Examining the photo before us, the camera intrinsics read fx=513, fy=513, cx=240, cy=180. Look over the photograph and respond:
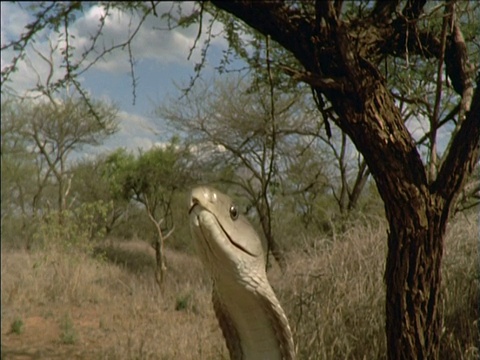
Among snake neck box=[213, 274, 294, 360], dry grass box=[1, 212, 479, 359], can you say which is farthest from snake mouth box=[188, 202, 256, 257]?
dry grass box=[1, 212, 479, 359]

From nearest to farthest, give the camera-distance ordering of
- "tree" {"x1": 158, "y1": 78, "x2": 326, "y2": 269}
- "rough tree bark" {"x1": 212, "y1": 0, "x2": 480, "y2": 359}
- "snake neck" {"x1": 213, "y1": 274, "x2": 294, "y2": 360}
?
"snake neck" {"x1": 213, "y1": 274, "x2": 294, "y2": 360}, "rough tree bark" {"x1": 212, "y1": 0, "x2": 480, "y2": 359}, "tree" {"x1": 158, "y1": 78, "x2": 326, "y2": 269}

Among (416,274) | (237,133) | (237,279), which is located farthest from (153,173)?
(237,279)

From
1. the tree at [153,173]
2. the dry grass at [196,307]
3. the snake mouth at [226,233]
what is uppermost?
the tree at [153,173]

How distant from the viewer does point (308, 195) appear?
10.3 meters

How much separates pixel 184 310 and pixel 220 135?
13.7 ft

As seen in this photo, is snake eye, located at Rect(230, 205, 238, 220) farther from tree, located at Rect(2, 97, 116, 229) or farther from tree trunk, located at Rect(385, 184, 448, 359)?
tree, located at Rect(2, 97, 116, 229)

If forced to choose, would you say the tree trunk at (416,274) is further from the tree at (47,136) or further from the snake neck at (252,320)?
the tree at (47,136)

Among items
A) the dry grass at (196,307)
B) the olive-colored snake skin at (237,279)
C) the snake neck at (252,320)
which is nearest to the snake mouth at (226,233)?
the olive-colored snake skin at (237,279)

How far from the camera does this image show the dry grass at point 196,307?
3.32m

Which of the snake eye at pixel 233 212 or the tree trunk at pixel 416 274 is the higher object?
the snake eye at pixel 233 212

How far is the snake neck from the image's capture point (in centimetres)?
182

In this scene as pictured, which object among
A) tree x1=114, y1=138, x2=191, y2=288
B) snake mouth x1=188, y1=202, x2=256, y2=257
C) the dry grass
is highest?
tree x1=114, y1=138, x2=191, y2=288

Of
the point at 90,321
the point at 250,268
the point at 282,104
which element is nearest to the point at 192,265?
the point at 282,104

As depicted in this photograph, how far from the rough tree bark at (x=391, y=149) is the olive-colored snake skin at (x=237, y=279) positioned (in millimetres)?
629
